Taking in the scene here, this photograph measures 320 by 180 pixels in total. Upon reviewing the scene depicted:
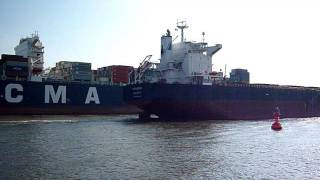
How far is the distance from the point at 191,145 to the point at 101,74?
32890mm

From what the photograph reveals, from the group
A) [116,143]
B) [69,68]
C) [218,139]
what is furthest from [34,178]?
[69,68]

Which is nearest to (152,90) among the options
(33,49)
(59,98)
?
(59,98)

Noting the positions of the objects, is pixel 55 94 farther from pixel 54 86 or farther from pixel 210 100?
pixel 210 100

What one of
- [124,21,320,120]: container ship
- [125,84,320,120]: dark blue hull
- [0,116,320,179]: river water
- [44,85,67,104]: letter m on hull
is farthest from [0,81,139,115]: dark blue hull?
[0,116,320,179]: river water

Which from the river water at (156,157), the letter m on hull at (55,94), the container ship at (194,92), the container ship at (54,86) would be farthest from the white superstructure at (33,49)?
the river water at (156,157)

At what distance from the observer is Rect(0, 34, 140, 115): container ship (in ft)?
119

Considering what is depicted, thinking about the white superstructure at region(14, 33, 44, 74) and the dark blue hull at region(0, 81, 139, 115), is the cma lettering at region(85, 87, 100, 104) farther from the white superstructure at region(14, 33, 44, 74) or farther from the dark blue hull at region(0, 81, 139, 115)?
the white superstructure at region(14, 33, 44, 74)

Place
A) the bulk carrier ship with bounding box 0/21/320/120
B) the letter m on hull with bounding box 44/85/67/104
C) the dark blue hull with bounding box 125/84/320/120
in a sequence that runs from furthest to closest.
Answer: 1. the letter m on hull with bounding box 44/85/67/104
2. the bulk carrier ship with bounding box 0/21/320/120
3. the dark blue hull with bounding box 125/84/320/120

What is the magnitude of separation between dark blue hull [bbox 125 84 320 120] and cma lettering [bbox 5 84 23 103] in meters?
9.75

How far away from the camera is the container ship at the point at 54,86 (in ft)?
119

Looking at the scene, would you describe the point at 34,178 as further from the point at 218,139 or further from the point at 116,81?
the point at 116,81

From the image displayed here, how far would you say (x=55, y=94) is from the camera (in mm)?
38875

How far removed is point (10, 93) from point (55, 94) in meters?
4.50

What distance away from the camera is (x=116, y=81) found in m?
46.8
